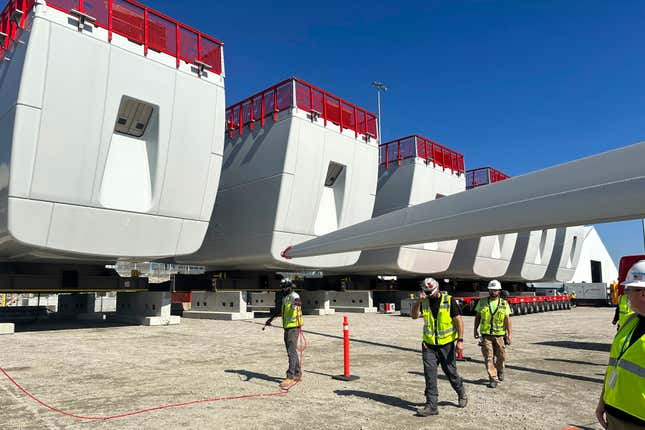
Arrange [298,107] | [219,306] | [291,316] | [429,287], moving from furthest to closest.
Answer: [219,306] < [298,107] < [291,316] < [429,287]

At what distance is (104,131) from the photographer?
674 inches

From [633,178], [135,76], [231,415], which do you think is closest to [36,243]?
[135,76]

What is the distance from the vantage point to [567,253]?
5422 centimetres

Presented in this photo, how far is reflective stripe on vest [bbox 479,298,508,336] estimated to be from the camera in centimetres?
909

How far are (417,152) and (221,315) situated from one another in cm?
1657

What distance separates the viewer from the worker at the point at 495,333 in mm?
8961

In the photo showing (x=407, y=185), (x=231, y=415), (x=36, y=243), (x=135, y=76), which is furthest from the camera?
(x=407, y=185)

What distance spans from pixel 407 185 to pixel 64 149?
2097cm

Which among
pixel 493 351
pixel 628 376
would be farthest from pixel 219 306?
pixel 628 376

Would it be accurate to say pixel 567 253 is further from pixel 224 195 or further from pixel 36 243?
pixel 36 243

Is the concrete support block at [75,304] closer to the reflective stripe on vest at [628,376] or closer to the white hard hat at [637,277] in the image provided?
the reflective stripe on vest at [628,376]

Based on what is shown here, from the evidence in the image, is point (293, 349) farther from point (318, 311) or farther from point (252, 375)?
point (318, 311)

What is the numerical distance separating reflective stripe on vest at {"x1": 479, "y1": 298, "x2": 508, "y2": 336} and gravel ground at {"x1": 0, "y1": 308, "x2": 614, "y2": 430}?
98 centimetres

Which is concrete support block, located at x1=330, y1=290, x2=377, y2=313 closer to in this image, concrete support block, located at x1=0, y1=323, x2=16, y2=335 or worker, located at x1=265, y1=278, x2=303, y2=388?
concrete support block, located at x1=0, y1=323, x2=16, y2=335
